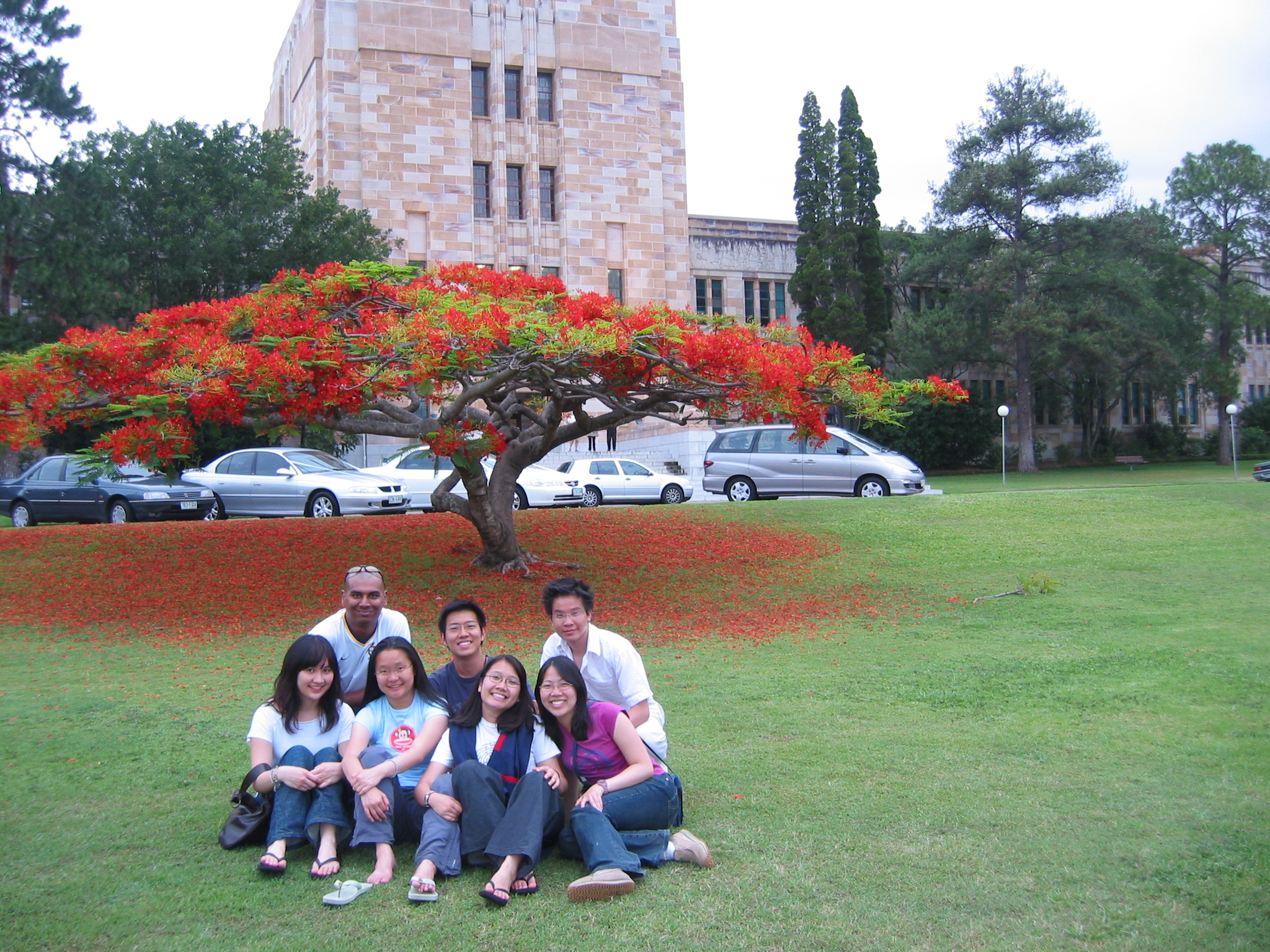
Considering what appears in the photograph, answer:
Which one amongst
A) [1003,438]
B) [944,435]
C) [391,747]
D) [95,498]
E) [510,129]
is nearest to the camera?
[391,747]

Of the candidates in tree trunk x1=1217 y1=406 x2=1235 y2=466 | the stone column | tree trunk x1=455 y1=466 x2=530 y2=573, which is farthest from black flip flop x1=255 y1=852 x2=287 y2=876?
tree trunk x1=1217 y1=406 x2=1235 y2=466

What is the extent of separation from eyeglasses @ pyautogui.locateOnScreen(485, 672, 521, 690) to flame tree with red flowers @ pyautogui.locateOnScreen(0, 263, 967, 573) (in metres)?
6.49

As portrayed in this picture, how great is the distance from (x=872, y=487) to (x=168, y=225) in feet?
64.4

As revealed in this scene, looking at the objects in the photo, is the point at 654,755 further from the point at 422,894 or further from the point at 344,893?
the point at 344,893

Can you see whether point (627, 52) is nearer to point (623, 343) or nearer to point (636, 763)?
point (623, 343)

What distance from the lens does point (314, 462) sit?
19.5 meters

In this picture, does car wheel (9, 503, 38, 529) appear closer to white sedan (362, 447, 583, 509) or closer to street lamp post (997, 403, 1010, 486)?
white sedan (362, 447, 583, 509)

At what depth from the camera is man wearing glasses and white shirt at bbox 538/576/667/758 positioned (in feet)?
16.4

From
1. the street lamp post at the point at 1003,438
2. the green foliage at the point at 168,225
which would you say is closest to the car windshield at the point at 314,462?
the green foliage at the point at 168,225

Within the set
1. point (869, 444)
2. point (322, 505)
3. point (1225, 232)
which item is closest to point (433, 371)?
point (322, 505)

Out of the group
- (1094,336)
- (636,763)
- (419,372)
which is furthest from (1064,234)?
(636,763)

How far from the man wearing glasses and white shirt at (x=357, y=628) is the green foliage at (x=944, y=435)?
37.3m

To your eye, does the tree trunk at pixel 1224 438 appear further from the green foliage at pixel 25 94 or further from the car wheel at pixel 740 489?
the green foliage at pixel 25 94

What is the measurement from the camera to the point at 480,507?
13.4 meters
